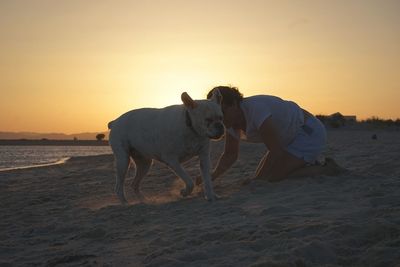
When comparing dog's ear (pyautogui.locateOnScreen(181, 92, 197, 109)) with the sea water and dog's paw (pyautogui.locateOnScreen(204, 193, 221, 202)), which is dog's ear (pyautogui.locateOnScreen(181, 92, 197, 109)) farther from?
the sea water

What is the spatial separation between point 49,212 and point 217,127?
2.18 meters

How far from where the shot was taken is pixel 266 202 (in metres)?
Answer: 4.95

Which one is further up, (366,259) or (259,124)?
(259,124)

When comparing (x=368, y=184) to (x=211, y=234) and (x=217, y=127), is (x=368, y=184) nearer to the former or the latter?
(x=217, y=127)

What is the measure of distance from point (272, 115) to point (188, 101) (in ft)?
3.99

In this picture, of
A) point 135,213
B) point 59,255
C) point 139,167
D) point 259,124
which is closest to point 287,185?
point 259,124

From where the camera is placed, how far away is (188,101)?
19.4ft

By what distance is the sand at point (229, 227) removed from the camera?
3119mm

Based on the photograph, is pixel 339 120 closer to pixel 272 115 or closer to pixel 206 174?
pixel 272 115

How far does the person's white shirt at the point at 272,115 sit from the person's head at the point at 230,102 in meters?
0.08

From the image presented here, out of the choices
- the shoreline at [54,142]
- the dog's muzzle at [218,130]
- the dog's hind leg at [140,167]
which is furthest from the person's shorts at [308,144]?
the shoreline at [54,142]

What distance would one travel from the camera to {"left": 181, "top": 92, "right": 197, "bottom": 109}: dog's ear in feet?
19.3

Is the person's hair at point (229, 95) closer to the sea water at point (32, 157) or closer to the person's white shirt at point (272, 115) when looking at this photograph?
the person's white shirt at point (272, 115)

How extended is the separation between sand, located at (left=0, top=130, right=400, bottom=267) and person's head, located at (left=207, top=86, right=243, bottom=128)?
862mm
